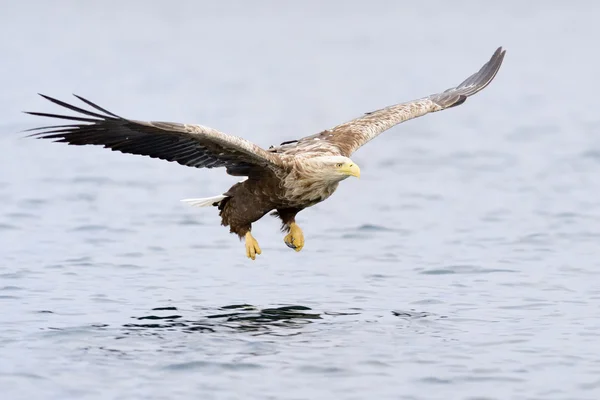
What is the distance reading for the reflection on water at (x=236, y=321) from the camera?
1060 centimetres

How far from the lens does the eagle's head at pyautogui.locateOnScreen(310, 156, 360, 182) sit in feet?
34.7

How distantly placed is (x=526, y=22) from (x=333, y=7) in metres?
10.1

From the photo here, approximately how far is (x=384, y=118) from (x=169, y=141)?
2664mm

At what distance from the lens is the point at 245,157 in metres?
10.9

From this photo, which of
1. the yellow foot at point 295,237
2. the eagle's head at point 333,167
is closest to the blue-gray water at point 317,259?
the yellow foot at point 295,237

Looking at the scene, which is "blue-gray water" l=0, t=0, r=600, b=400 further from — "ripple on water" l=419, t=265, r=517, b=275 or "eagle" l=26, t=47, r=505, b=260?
"eagle" l=26, t=47, r=505, b=260

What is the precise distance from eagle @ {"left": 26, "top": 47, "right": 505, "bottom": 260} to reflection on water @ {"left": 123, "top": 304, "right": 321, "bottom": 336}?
2.04 feet

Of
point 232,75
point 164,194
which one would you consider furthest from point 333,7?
point 164,194

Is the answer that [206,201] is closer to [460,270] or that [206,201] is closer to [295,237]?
[295,237]

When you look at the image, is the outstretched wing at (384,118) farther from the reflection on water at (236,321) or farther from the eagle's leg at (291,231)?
the reflection on water at (236,321)

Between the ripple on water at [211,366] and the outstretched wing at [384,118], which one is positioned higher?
the outstretched wing at [384,118]

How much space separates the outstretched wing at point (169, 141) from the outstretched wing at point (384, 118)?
0.75m

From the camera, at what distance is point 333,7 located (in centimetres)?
5997

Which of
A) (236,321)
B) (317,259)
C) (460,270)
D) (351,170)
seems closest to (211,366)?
(236,321)
